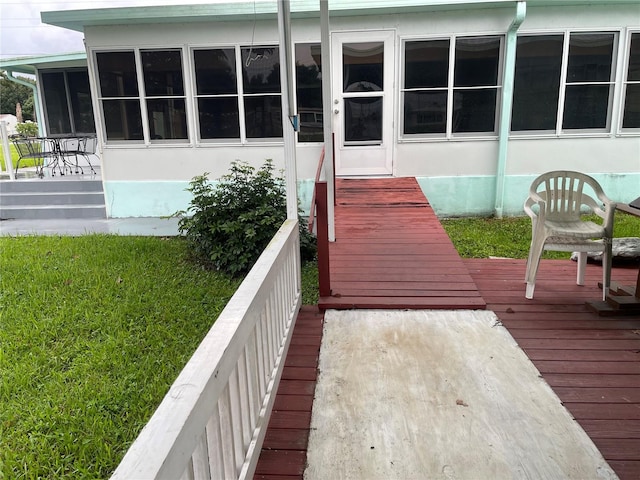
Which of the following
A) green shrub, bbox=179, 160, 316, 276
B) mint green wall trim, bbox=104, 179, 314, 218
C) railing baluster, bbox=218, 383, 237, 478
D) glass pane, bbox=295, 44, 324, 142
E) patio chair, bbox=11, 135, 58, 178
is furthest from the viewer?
patio chair, bbox=11, 135, 58, 178

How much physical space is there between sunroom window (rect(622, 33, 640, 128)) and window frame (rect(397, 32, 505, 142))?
1776 millimetres

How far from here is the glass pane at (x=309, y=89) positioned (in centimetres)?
666

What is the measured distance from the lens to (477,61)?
6.54 metres

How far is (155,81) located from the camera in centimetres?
696

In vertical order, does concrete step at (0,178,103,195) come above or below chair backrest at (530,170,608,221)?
below

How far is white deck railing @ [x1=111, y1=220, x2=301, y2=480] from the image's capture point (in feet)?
3.22

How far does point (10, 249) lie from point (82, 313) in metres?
2.50

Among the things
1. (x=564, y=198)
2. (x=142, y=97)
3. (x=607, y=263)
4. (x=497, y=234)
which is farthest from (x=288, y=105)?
(x=142, y=97)

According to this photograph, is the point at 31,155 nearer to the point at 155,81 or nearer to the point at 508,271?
the point at 155,81

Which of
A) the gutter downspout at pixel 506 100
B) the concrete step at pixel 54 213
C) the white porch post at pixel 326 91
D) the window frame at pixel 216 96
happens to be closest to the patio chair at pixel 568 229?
the white porch post at pixel 326 91

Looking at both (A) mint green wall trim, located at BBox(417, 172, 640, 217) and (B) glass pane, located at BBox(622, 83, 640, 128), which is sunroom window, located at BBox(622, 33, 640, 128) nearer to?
(B) glass pane, located at BBox(622, 83, 640, 128)

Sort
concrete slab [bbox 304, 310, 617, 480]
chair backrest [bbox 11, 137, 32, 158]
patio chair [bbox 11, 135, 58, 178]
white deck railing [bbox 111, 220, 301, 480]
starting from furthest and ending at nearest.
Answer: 1. chair backrest [bbox 11, 137, 32, 158]
2. patio chair [bbox 11, 135, 58, 178]
3. concrete slab [bbox 304, 310, 617, 480]
4. white deck railing [bbox 111, 220, 301, 480]

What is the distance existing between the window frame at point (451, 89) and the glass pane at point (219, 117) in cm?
245

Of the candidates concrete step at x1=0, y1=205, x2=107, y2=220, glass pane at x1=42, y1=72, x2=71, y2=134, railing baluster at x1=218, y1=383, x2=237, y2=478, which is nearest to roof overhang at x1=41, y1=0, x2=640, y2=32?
concrete step at x1=0, y1=205, x2=107, y2=220
